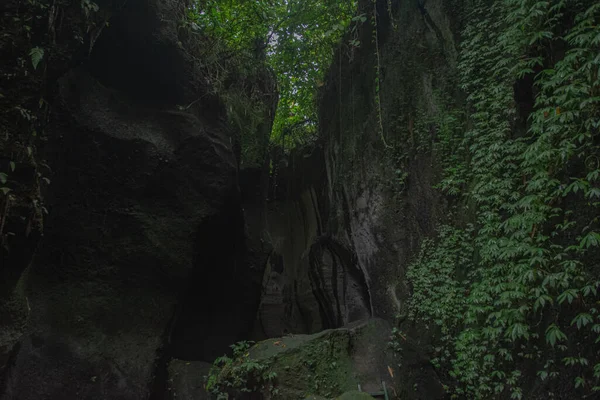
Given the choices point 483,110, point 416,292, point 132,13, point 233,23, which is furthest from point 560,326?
point 233,23

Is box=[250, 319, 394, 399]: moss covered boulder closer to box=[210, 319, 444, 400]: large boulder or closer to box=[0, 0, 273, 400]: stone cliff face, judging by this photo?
box=[210, 319, 444, 400]: large boulder

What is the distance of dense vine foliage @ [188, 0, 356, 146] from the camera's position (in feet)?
28.4

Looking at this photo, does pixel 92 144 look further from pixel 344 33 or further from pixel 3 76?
pixel 344 33

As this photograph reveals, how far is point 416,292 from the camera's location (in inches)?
246

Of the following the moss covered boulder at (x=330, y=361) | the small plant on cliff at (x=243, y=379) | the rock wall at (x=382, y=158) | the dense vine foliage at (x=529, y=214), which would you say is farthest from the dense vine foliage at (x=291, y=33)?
the small plant on cliff at (x=243, y=379)

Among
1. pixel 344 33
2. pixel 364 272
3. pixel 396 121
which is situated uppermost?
pixel 344 33

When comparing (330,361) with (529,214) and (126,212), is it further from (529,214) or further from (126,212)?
(126,212)

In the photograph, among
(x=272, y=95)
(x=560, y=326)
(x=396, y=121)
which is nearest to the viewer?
(x=560, y=326)

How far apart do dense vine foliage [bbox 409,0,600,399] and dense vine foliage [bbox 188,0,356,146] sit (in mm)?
3102

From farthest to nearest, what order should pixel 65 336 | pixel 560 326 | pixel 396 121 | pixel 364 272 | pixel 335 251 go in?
pixel 335 251 → pixel 364 272 → pixel 396 121 → pixel 65 336 → pixel 560 326

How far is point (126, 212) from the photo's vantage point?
7.04 meters

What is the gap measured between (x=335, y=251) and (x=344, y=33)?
4657 millimetres

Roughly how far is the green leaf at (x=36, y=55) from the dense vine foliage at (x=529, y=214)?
485cm

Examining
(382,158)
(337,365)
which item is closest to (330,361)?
(337,365)
